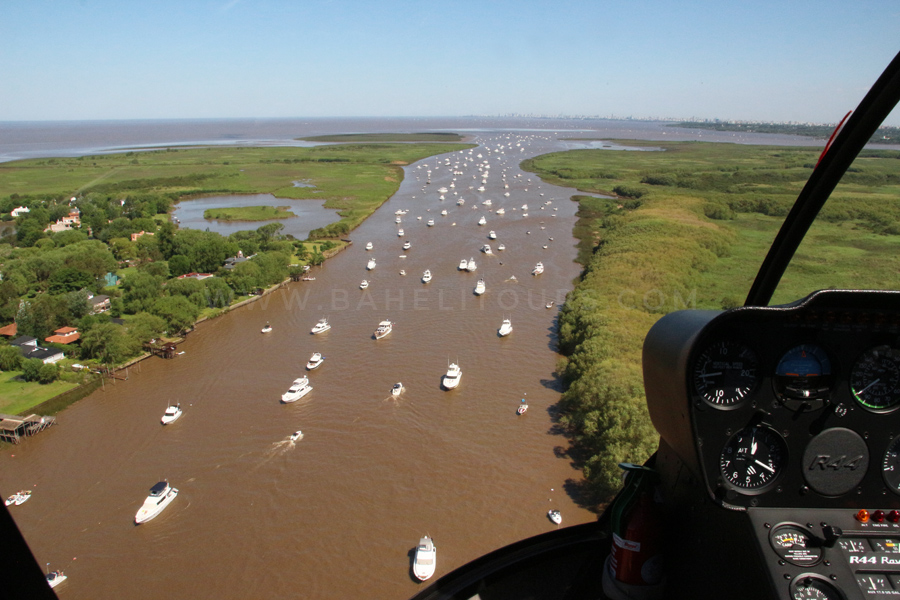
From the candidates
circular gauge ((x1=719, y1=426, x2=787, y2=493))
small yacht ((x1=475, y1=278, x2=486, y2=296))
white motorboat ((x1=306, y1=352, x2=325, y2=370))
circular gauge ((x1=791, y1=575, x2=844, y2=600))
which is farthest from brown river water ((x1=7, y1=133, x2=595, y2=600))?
circular gauge ((x1=791, y1=575, x2=844, y2=600))

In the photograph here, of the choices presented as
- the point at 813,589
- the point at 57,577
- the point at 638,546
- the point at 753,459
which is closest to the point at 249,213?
the point at 57,577

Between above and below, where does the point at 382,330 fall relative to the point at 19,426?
above

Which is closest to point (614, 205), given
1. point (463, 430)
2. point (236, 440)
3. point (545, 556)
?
point (463, 430)

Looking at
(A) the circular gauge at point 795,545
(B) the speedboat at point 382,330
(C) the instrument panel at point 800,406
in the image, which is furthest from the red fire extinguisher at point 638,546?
(B) the speedboat at point 382,330

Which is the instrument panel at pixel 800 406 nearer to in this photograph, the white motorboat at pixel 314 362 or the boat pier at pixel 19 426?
the white motorboat at pixel 314 362

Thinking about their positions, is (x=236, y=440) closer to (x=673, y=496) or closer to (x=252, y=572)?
(x=252, y=572)

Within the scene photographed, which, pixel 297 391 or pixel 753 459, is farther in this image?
pixel 297 391

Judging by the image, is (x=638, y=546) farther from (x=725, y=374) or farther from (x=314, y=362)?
(x=314, y=362)

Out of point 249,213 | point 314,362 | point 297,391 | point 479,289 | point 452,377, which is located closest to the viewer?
point 297,391
